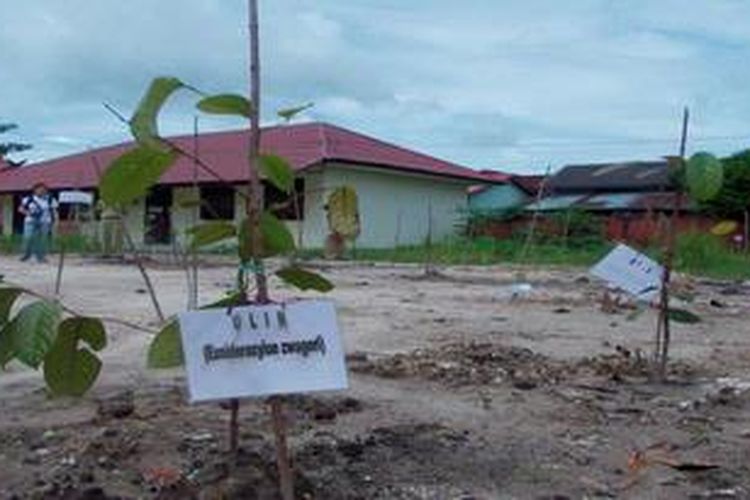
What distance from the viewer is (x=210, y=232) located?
3.36m

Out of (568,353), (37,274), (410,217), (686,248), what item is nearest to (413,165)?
(410,217)

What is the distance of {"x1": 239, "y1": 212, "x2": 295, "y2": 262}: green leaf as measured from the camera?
128 inches

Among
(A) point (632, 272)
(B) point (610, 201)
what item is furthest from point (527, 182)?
(A) point (632, 272)

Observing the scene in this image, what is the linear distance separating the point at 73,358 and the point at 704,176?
3310mm

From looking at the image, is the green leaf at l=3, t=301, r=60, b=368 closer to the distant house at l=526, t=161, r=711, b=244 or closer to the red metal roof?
the red metal roof

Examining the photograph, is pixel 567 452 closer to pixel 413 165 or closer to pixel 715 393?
Result: pixel 715 393

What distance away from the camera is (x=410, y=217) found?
130 ft

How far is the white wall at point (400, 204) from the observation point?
37.4m

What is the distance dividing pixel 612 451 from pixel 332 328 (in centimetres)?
189

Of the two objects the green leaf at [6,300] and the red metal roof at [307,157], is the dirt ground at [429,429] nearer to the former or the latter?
the green leaf at [6,300]

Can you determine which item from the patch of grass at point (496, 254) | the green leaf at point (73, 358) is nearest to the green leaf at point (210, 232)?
the green leaf at point (73, 358)

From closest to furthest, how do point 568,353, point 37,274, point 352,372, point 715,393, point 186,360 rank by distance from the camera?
point 186,360, point 715,393, point 352,372, point 568,353, point 37,274

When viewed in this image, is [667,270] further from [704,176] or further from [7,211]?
[7,211]

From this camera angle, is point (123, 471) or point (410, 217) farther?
point (410, 217)
